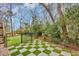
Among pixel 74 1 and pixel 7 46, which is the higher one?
pixel 74 1

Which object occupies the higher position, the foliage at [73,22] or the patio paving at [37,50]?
the foliage at [73,22]

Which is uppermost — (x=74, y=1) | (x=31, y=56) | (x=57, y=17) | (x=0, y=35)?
(x=74, y=1)

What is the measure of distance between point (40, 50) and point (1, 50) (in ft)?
1.13

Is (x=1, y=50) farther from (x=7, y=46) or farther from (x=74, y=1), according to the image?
(x=74, y=1)

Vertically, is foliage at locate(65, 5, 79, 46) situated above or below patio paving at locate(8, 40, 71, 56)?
above

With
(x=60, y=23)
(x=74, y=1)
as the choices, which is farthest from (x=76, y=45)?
(x=74, y=1)

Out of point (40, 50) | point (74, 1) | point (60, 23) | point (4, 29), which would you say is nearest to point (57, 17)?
point (60, 23)

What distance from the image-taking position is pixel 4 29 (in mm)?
1517

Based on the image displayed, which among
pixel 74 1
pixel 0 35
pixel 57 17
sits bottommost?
pixel 0 35

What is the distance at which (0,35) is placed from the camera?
5.00 ft

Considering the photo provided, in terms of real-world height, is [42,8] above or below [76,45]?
above

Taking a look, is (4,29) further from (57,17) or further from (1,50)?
(57,17)

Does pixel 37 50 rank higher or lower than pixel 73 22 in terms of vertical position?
lower

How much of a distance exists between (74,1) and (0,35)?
724 millimetres
